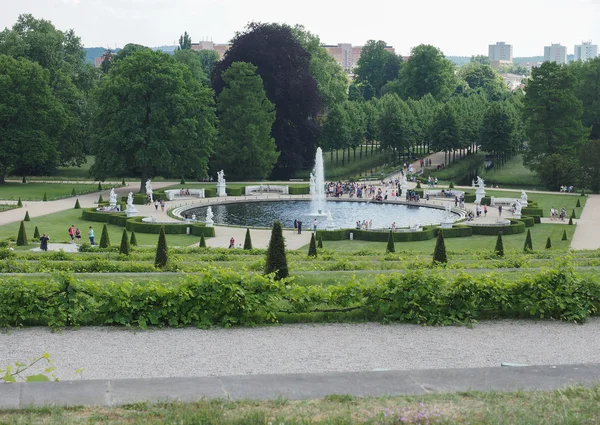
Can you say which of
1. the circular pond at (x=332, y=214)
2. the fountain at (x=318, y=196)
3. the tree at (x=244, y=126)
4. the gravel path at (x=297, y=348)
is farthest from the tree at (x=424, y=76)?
the gravel path at (x=297, y=348)

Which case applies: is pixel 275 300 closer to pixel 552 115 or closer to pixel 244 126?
pixel 244 126

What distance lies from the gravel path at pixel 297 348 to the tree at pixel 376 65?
155m

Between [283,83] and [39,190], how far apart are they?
27.7 m

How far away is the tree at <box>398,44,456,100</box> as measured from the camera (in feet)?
437

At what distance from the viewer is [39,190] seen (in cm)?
7200

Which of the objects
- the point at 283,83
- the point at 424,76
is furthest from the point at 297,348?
the point at 424,76

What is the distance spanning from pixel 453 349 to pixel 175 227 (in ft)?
122

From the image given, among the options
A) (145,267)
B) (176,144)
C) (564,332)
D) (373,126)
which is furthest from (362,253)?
(373,126)

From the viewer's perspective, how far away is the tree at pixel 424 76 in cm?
Answer: 13325

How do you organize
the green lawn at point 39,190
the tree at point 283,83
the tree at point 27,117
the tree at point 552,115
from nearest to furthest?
the green lawn at point 39,190 < the tree at point 27,117 < the tree at point 552,115 < the tree at point 283,83

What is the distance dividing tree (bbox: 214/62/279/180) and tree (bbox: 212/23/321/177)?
4693 mm

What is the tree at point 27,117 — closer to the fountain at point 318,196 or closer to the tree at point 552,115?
the fountain at point 318,196

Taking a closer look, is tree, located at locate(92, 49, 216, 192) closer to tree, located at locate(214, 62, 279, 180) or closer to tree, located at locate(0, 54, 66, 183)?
tree, located at locate(214, 62, 279, 180)

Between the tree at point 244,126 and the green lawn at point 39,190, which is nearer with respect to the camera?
the green lawn at point 39,190
